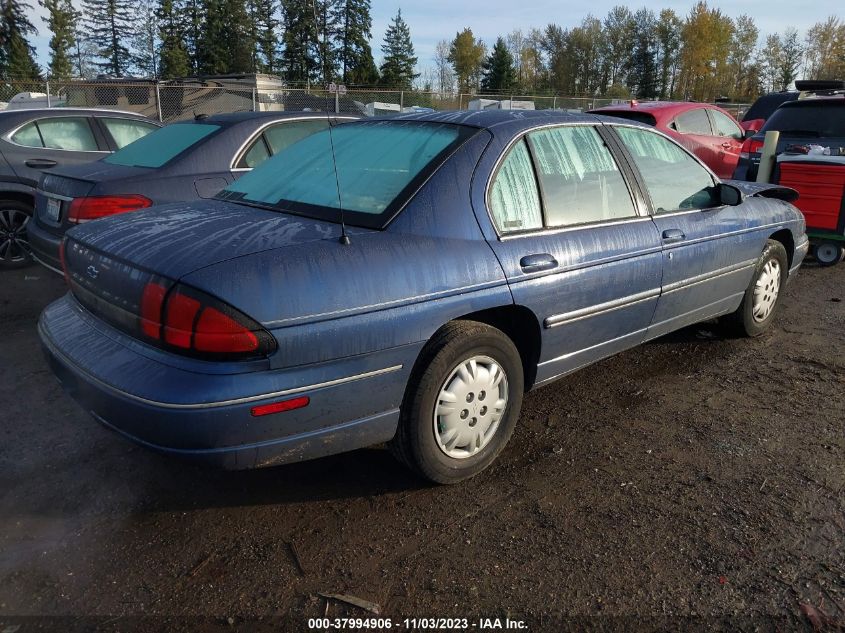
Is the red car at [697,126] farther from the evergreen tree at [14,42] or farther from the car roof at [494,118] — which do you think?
the evergreen tree at [14,42]

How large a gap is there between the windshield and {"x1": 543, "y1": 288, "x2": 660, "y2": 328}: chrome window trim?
2.99 feet

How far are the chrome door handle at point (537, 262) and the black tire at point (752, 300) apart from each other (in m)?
2.24

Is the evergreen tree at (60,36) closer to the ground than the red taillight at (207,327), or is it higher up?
higher up

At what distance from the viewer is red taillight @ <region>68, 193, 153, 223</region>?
15.4 ft

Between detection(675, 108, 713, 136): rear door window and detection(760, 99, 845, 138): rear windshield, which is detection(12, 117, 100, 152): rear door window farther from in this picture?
detection(760, 99, 845, 138): rear windshield

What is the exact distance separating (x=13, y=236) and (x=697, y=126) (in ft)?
30.1

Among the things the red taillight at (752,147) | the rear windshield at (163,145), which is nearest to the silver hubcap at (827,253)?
the red taillight at (752,147)

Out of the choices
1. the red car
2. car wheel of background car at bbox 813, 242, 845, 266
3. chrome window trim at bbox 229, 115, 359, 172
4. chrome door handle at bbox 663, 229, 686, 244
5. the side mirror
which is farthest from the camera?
the red car

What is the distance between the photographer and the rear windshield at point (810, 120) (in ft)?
27.8

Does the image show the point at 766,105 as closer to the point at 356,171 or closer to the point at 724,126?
the point at 724,126

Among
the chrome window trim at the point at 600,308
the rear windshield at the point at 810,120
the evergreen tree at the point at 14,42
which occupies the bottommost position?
the chrome window trim at the point at 600,308

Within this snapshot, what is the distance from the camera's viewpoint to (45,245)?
516cm

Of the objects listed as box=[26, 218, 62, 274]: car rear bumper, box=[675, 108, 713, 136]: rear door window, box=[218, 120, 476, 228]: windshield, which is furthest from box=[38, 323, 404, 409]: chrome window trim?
box=[675, 108, 713, 136]: rear door window

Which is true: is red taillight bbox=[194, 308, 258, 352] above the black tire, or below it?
above
